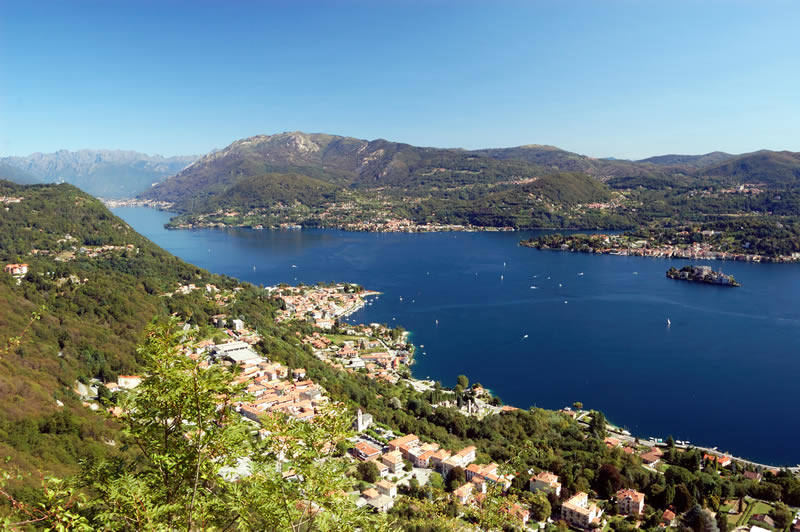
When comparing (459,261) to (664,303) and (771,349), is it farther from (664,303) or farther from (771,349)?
(771,349)

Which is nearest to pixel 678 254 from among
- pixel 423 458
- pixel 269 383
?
pixel 423 458

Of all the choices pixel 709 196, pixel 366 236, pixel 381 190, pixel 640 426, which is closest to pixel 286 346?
pixel 640 426

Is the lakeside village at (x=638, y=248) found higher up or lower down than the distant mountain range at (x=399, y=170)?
lower down

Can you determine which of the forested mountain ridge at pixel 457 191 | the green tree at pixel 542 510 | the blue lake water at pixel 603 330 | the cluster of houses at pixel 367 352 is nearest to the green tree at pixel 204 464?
the green tree at pixel 542 510

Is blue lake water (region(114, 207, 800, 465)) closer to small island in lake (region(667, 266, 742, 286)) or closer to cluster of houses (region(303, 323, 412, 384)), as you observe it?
small island in lake (region(667, 266, 742, 286))

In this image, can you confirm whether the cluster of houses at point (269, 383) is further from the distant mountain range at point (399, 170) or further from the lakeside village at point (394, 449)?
the distant mountain range at point (399, 170)

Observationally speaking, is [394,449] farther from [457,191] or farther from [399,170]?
[399,170]
